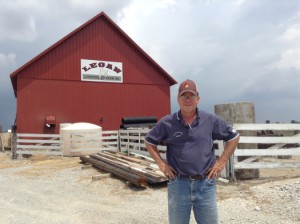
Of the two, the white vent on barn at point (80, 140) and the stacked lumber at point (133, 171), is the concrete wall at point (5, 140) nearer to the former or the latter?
the white vent on barn at point (80, 140)

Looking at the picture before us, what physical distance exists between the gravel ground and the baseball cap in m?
2.97

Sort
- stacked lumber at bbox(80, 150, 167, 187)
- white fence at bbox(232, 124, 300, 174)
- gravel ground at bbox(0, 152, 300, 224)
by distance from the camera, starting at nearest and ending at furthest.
Result: gravel ground at bbox(0, 152, 300, 224) → stacked lumber at bbox(80, 150, 167, 187) → white fence at bbox(232, 124, 300, 174)

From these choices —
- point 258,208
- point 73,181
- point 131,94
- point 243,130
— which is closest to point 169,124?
point 258,208

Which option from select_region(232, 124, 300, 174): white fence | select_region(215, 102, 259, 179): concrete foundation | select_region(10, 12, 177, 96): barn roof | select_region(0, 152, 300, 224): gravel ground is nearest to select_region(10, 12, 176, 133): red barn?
select_region(10, 12, 177, 96): barn roof

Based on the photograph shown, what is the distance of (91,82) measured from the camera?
21.8 meters

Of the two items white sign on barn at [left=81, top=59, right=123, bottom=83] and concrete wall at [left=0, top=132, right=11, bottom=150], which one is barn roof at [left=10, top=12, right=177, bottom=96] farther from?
concrete wall at [left=0, top=132, right=11, bottom=150]

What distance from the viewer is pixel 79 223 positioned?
18.9 ft

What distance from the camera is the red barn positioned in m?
20.0

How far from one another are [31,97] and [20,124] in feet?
5.47

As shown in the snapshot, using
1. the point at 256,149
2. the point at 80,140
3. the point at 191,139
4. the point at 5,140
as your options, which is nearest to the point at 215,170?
the point at 191,139

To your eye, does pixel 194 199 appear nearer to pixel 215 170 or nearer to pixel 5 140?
pixel 215 170

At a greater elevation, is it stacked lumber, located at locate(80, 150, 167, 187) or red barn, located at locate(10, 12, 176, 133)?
red barn, located at locate(10, 12, 176, 133)

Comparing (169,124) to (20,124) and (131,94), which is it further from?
(131,94)

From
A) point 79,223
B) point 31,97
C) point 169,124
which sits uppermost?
point 31,97
